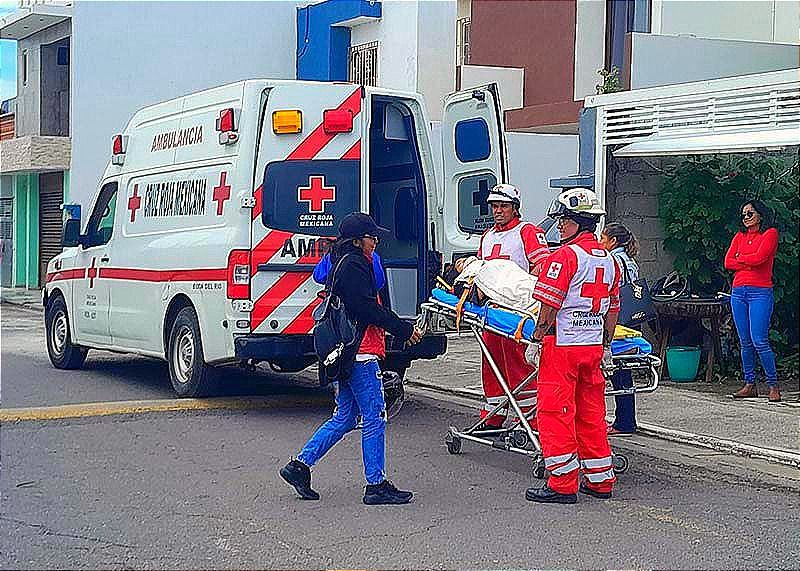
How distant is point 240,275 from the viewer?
30.7 feet

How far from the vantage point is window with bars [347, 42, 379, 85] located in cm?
2480

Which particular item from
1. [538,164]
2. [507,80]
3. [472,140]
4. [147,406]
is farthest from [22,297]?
[472,140]

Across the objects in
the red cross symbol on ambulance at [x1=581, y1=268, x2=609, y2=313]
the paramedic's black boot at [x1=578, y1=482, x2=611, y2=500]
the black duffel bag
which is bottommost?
the paramedic's black boot at [x1=578, y1=482, x2=611, y2=500]

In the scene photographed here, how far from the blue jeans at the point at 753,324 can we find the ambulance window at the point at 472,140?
2765mm

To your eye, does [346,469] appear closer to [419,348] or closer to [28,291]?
[419,348]

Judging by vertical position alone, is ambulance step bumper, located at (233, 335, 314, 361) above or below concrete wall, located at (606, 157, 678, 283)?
below

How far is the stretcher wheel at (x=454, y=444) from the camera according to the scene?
8.28 meters

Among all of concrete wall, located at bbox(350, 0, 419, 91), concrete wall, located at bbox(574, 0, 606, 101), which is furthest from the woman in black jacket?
concrete wall, located at bbox(350, 0, 419, 91)

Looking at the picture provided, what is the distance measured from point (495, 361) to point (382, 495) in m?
1.79

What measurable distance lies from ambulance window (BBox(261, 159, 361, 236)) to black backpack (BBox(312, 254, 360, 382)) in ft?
8.73

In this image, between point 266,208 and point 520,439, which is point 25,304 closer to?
point 266,208

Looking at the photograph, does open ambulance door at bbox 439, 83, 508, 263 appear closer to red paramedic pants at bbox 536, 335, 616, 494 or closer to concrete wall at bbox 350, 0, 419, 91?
red paramedic pants at bbox 536, 335, 616, 494

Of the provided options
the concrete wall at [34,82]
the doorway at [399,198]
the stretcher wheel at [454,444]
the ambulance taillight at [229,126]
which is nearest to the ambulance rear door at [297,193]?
the ambulance taillight at [229,126]

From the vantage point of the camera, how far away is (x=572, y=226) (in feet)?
23.4
